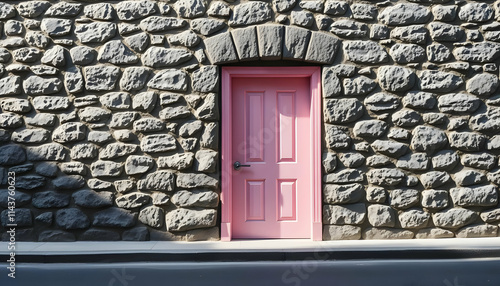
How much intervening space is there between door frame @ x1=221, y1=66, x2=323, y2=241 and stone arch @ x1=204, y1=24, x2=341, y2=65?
14 centimetres

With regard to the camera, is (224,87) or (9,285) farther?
(224,87)

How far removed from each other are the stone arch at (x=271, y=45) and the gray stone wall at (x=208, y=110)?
0.04ft

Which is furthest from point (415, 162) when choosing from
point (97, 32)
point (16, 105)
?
point (16, 105)

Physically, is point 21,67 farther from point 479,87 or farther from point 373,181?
point 479,87

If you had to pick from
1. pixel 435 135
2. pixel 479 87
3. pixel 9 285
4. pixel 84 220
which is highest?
pixel 479 87

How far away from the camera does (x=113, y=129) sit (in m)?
4.58

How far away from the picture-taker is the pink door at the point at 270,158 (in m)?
4.75

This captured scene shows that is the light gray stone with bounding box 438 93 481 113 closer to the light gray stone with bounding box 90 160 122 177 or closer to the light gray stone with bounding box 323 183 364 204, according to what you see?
the light gray stone with bounding box 323 183 364 204

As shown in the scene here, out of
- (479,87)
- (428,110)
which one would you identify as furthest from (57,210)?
(479,87)

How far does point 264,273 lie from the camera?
3.96m

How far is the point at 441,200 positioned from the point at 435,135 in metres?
0.64

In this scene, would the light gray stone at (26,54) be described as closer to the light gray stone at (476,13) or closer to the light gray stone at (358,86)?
the light gray stone at (358,86)

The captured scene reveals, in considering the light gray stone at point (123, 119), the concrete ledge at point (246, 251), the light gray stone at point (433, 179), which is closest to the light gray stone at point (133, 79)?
the light gray stone at point (123, 119)

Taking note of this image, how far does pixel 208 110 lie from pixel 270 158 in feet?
2.65
